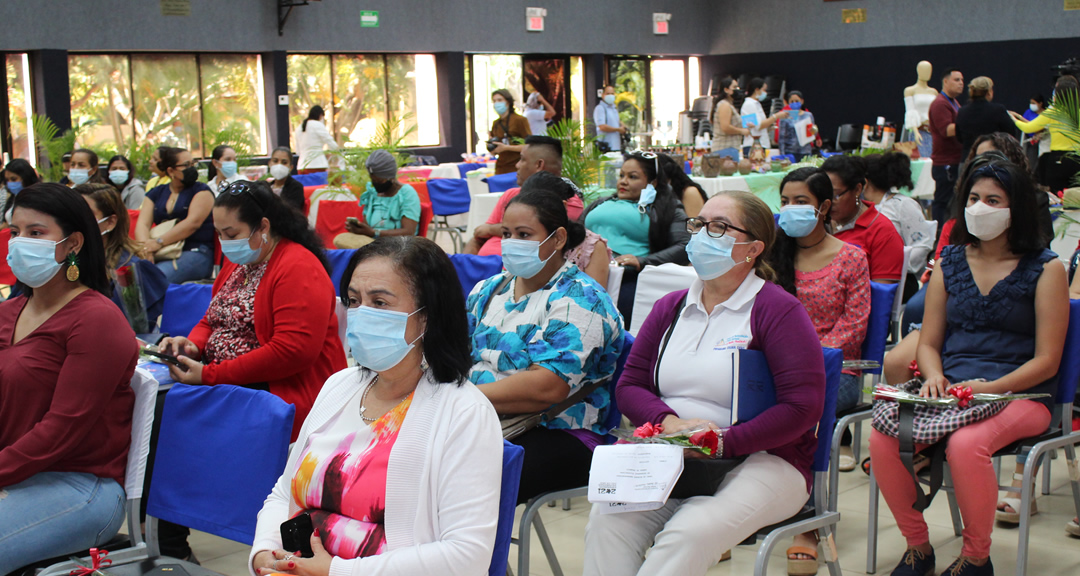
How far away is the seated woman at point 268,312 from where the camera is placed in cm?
301

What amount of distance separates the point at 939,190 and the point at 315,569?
26.8 ft

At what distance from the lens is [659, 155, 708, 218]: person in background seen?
16.8 feet

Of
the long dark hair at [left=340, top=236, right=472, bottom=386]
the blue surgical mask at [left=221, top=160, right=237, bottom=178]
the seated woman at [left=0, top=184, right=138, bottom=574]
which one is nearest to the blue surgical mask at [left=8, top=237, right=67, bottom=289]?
the seated woman at [left=0, top=184, right=138, bottom=574]

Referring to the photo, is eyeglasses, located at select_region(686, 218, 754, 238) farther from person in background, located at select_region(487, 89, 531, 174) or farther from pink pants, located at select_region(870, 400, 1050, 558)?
person in background, located at select_region(487, 89, 531, 174)

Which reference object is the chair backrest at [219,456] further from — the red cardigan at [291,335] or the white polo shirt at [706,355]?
the white polo shirt at [706,355]

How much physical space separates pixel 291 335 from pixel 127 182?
21.1 feet

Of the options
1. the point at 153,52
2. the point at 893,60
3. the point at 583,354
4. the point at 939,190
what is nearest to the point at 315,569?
the point at 583,354

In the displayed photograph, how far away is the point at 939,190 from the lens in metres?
8.82

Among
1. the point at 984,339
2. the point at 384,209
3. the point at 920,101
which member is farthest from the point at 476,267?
the point at 920,101

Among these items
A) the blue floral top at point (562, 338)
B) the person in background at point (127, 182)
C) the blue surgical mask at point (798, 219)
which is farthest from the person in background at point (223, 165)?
the blue floral top at point (562, 338)

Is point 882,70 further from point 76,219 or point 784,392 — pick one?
point 76,219

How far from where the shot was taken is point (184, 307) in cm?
379

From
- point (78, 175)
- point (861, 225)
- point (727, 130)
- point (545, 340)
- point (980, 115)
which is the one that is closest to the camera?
point (545, 340)

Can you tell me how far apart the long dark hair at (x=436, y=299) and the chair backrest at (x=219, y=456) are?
1.52ft
